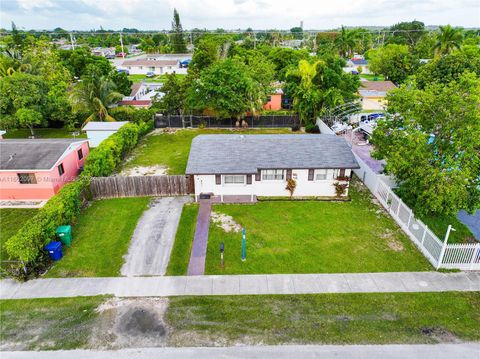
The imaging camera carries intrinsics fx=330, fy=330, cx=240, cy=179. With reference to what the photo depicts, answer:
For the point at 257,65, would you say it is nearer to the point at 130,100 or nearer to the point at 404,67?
the point at 130,100

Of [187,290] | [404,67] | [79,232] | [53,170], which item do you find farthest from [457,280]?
[404,67]

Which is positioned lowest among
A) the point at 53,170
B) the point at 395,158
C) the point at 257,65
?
the point at 53,170

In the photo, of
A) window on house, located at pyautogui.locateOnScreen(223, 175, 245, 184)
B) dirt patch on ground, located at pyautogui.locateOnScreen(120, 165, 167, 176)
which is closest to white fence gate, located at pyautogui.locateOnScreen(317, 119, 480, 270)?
window on house, located at pyautogui.locateOnScreen(223, 175, 245, 184)

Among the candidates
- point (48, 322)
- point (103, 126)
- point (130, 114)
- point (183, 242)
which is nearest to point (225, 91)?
point (130, 114)

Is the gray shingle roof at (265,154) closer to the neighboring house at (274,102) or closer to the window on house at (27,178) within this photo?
the window on house at (27,178)

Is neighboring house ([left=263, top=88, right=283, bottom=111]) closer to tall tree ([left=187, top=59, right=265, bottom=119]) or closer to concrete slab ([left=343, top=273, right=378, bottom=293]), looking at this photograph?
tall tree ([left=187, top=59, right=265, bottom=119])

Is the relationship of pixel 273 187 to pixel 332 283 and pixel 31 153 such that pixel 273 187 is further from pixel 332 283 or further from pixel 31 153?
pixel 31 153

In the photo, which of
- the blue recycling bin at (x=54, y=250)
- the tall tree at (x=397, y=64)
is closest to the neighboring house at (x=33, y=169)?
the blue recycling bin at (x=54, y=250)
